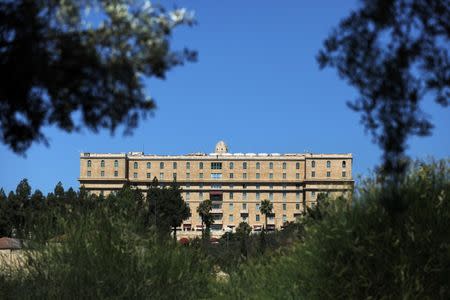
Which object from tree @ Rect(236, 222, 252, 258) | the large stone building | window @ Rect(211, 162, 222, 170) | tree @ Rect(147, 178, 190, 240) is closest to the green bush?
tree @ Rect(236, 222, 252, 258)

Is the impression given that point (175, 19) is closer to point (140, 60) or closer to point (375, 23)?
point (140, 60)

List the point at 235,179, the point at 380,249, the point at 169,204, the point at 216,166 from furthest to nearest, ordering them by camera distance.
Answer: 1. the point at 216,166
2. the point at 235,179
3. the point at 169,204
4. the point at 380,249

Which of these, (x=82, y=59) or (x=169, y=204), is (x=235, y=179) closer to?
(x=169, y=204)

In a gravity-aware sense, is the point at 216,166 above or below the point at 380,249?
above

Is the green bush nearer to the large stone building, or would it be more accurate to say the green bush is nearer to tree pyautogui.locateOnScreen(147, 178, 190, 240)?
tree pyautogui.locateOnScreen(147, 178, 190, 240)

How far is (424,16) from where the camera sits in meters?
6.25

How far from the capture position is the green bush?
1162cm

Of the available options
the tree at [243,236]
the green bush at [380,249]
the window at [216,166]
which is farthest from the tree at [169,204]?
the green bush at [380,249]

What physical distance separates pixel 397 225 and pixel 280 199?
128m

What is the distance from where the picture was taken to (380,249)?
11.7 meters

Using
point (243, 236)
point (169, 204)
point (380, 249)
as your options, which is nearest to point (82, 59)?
point (380, 249)

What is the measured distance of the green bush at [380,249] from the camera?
1162 cm

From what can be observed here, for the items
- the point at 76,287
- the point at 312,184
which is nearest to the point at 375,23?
the point at 76,287

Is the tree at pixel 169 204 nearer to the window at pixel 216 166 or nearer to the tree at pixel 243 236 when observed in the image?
the tree at pixel 243 236
